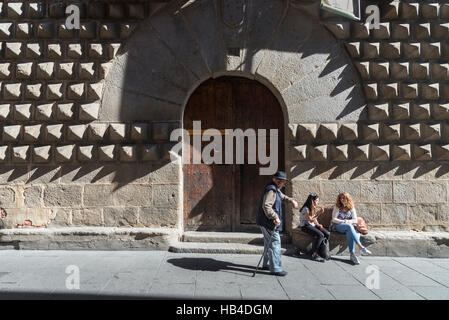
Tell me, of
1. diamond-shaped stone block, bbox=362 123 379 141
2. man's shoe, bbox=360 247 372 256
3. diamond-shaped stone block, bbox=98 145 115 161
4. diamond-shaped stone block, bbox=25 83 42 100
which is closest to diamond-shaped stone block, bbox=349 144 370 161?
diamond-shaped stone block, bbox=362 123 379 141

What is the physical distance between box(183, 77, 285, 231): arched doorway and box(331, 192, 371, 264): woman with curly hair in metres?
1.31

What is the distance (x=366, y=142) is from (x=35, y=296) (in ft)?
18.7

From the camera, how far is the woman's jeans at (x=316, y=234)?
5738 mm

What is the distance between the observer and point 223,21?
6.34m

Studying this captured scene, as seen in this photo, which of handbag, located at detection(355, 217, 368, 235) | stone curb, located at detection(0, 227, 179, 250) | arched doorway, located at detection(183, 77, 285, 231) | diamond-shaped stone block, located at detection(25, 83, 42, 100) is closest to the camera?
handbag, located at detection(355, 217, 368, 235)

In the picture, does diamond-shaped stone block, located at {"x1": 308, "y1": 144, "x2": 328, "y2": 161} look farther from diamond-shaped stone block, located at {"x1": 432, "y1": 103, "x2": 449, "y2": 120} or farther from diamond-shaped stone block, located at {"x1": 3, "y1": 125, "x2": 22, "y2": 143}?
diamond-shaped stone block, located at {"x1": 3, "y1": 125, "x2": 22, "y2": 143}

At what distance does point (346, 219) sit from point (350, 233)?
0.29 m

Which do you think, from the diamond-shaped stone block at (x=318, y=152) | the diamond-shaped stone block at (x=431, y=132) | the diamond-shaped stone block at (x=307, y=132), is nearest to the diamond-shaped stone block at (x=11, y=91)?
the diamond-shaped stone block at (x=307, y=132)

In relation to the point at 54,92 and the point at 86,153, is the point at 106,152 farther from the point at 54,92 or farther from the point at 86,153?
the point at 54,92

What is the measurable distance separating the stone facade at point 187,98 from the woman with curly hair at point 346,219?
1.00 ft

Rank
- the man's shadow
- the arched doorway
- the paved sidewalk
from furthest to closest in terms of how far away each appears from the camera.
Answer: the arched doorway
the man's shadow
the paved sidewalk

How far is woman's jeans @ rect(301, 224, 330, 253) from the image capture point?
5.74 m

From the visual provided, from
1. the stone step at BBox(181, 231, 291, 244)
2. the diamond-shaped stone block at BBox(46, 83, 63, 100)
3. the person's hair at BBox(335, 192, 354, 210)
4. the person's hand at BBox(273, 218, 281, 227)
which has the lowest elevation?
the stone step at BBox(181, 231, 291, 244)

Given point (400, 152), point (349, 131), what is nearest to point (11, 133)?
point (349, 131)
